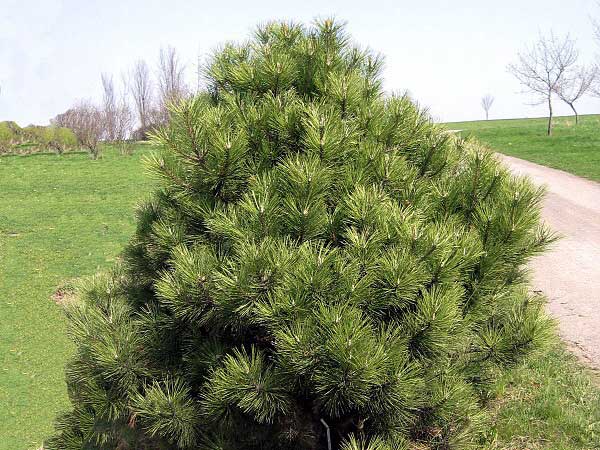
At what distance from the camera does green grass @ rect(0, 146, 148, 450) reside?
25.6 ft

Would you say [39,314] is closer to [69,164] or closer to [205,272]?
[205,272]

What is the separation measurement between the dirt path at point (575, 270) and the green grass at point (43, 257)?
4793mm

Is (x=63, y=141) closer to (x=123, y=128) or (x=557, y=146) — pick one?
(x=123, y=128)

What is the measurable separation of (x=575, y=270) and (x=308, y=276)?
6745 millimetres

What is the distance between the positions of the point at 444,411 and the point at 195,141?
2084 millimetres

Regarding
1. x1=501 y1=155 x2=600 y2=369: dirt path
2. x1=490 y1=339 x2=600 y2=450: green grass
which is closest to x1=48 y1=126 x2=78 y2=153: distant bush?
x1=501 y1=155 x2=600 y2=369: dirt path

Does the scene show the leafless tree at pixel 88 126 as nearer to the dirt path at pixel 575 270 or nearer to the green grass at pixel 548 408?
the dirt path at pixel 575 270

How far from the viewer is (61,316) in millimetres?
9906

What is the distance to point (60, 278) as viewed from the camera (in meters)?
11.1

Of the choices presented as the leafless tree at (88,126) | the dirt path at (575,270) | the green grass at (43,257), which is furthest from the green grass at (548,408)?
the leafless tree at (88,126)

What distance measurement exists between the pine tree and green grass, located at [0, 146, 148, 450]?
2.78 metres

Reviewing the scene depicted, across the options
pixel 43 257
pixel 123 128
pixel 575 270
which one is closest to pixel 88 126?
pixel 123 128

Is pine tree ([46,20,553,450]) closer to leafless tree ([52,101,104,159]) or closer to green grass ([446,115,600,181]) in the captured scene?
green grass ([446,115,600,181])

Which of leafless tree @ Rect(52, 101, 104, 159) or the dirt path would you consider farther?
leafless tree @ Rect(52, 101, 104, 159)
